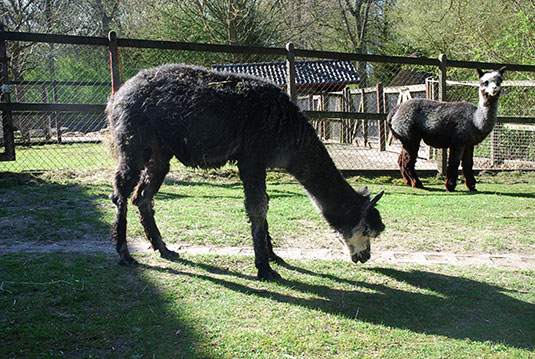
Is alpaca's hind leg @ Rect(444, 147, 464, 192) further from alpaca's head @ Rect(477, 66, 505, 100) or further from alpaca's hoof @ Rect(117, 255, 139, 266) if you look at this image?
alpaca's hoof @ Rect(117, 255, 139, 266)

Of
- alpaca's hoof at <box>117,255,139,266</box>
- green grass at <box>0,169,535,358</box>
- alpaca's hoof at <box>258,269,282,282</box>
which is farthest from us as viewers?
alpaca's hoof at <box>117,255,139,266</box>

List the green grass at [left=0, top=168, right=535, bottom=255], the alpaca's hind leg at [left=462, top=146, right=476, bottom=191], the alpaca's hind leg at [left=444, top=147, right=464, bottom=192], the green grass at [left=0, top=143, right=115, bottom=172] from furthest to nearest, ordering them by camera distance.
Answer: the green grass at [left=0, top=143, right=115, bottom=172] < the alpaca's hind leg at [left=462, top=146, right=476, bottom=191] < the alpaca's hind leg at [left=444, top=147, right=464, bottom=192] < the green grass at [left=0, top=168, right=535, bottom=255]

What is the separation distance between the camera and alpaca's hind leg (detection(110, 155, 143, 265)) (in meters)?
4.18

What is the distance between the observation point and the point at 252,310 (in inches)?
133

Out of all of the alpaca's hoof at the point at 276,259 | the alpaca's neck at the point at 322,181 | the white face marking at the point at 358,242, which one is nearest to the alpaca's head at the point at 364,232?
the white face marking at the point at 358,242

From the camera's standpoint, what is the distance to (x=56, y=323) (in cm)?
299

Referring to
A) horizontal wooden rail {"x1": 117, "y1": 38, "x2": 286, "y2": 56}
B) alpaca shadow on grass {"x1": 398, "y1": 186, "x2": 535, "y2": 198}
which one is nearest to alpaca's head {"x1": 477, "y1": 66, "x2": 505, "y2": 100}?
alpaca shadow on grass {"x1": 398, "y1": 186, "x2": 535, "y2": 198}

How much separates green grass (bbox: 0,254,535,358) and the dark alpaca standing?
14.8ft

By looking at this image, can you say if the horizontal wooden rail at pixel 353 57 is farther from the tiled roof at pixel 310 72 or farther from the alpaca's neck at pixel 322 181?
the tiled roof at pixel 310 72

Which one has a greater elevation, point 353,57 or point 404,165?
point 353,57

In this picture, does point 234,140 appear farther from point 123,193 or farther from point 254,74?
point 254,74

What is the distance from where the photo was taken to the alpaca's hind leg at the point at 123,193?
4184 millimetres

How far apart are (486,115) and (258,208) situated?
237 inches

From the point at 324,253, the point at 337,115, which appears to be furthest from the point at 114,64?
the point at 324,253
